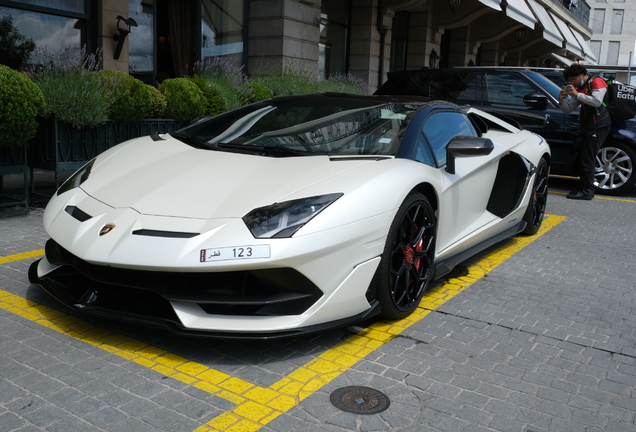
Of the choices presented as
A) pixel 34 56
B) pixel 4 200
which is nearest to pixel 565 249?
pixel 4 200

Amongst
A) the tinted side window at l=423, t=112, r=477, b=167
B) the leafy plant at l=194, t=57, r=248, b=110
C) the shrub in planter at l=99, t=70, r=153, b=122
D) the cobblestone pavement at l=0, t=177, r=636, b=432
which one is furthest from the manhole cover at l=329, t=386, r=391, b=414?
the leafy plant at l=194, t=57, r=248, b=110

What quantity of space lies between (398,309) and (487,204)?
66.2 inches

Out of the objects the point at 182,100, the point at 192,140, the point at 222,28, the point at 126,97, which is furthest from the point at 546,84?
the point at 192,140

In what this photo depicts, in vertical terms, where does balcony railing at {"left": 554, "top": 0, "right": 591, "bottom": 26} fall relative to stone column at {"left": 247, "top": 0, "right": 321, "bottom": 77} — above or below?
above

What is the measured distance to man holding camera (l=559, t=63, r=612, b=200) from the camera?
8836 millimetres

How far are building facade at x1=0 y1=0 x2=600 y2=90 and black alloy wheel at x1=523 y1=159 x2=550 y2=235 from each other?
7084mm

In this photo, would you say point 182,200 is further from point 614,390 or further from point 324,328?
point 614,390

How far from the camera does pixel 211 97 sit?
28.3 ft

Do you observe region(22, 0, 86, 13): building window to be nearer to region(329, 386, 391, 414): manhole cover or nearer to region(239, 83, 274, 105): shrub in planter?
region(239, 83, 274, 105): shrub in planter

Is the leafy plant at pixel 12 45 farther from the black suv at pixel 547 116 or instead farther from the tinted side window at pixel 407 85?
the black suv at pixel 547 116

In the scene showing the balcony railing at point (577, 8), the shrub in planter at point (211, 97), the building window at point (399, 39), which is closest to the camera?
the shrub in planter at point (211, 97)

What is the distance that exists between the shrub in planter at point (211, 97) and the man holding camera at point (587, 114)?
4.71 metres

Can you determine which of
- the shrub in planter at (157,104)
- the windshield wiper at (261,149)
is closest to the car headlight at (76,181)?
the windshield wiper at (261,149)

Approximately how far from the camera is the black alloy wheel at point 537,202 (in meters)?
6.24
